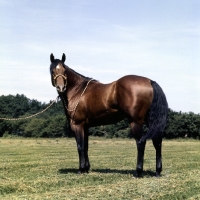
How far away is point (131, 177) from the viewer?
415 inches

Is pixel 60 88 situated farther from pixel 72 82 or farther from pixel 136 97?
pixel 136 97

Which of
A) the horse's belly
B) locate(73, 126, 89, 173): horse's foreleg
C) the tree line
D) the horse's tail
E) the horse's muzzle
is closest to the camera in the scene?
the horse's tail

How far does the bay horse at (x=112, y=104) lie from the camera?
1055cm

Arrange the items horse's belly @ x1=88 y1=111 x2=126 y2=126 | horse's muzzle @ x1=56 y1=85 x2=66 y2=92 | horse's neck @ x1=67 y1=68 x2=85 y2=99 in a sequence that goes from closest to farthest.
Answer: horse's belly @ x1=88 y1=111 x2=126 y2=126 → horse's muzzle @ x1=56 y1=85 x2=66 y2=92 → horse's neck @ x1=67 y1=68 x2=85 y2=99

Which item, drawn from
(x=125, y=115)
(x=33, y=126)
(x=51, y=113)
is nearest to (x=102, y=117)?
(x=125, y=115)

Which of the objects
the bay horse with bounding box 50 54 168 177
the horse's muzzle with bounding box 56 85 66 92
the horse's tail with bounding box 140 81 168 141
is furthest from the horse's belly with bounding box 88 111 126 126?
the horse's muzzle with bounding box 56 85 66 92

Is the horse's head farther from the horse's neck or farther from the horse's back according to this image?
the horse's back

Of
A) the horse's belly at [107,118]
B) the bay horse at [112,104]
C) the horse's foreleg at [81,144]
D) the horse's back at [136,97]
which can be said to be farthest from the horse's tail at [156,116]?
the horse's foreleg at [81,144]

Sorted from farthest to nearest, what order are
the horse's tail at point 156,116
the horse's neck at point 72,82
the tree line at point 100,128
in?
the tree line at point 100,128
the horse's neck at point 72,82
the horse's tail at point 156,116

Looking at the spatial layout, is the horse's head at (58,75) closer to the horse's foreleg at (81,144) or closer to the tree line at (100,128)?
the horse's foreleg at (81,144)

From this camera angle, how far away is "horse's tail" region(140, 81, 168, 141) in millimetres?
10492

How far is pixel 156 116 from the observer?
34.7 feet

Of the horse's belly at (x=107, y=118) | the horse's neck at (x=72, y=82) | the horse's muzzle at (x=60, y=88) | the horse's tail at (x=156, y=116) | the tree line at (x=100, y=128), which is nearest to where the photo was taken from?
the horse's tail at (x=156, y=116)

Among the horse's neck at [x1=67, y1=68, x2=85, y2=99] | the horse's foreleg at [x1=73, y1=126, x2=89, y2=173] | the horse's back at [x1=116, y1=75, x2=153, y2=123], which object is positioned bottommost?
the horse's foreleg at [x1=73, y1=126, x2=89, y2=173]
